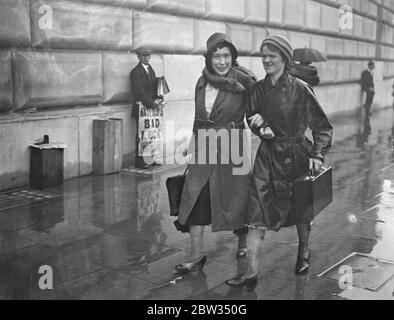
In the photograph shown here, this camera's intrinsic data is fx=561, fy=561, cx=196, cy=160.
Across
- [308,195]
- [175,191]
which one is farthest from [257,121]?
[175,191]

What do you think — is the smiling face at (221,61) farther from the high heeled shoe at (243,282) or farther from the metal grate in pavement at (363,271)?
the metal grate in pavement at (363,271)

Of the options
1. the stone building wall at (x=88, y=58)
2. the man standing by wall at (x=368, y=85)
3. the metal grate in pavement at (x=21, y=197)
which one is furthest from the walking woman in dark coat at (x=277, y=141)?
the man standing by wall at (x=368, y=85)

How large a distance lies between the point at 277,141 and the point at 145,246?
1680mm

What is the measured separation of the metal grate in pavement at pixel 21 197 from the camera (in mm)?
6520

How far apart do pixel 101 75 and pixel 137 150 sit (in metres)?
1.30

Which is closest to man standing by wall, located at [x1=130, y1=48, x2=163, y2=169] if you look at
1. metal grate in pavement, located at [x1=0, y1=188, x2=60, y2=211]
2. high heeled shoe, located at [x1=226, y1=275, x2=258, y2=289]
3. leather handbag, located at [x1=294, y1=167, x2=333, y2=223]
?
metal grate in pavement, located at [x1=0, y1=188, x2=60, y2=211]

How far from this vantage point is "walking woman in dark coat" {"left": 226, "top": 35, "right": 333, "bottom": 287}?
4137mm

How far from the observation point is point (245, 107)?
4.40 meters

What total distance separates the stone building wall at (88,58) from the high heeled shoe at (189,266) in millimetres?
3608

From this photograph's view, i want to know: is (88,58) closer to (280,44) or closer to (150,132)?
(150,132)

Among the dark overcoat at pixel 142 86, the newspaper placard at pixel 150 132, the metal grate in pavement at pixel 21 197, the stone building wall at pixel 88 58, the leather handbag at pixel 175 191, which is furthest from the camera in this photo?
the newspaper placard at pixel 150 132

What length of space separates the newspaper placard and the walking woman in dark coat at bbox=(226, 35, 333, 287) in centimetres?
478

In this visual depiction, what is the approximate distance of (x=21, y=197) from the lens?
6.85 m
